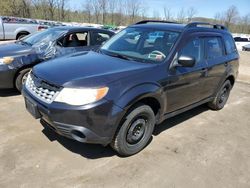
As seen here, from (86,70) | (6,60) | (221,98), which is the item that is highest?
(86,70)

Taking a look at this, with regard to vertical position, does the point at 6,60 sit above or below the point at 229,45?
below

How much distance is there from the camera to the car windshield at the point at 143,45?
4062 millimetres

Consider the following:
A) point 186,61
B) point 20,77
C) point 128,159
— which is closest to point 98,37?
point 20,77

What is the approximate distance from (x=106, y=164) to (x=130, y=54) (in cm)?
174

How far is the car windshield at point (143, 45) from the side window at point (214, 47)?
96 centimetres

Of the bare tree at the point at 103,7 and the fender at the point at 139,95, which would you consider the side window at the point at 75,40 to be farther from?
the bare tree at the point at 103,7

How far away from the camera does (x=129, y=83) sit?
3.35 m

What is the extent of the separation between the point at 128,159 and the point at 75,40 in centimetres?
408

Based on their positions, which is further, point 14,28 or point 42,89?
point 14,28

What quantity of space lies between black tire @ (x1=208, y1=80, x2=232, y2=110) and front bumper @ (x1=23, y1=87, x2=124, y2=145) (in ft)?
10.5

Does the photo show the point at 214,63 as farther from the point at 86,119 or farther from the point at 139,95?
the point at 86,119

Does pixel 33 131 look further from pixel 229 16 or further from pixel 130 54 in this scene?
pixel 229 16

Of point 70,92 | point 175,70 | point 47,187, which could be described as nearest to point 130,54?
point 175,70

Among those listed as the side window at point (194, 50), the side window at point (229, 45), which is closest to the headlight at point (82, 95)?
the side window at point (194, 50)
